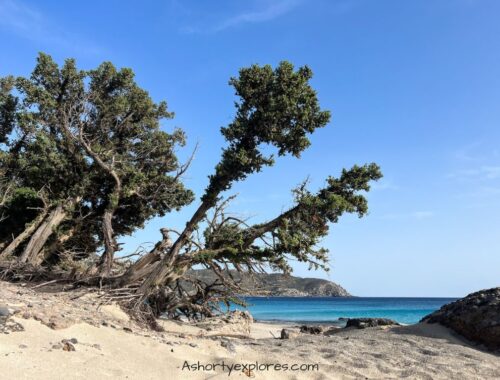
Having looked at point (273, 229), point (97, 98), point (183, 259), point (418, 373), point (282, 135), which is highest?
point (97, 98)

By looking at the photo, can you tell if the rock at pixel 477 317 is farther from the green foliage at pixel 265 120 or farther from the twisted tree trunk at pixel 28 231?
the twisted tree trunk at pixel 28 231

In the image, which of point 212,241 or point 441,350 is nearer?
point 441,350

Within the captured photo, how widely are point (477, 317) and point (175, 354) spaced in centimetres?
796

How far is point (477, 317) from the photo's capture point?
427 inches

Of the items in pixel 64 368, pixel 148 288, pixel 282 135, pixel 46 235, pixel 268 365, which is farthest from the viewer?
pixel 46 235

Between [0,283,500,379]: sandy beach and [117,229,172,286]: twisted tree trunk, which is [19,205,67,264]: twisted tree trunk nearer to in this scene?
[117,229,172,286]: twisted tree trunk

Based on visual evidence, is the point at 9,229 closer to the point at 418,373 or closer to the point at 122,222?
the point at 122,222

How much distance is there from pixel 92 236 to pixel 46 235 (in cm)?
411

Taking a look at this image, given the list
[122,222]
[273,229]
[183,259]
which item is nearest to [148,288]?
[183,259]

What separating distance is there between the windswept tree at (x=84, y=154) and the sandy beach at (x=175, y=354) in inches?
283

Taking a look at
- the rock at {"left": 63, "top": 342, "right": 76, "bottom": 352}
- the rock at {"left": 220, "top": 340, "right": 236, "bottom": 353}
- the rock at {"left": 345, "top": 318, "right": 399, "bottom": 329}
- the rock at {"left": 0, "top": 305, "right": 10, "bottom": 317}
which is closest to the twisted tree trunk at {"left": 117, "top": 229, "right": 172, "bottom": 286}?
the rock at {"left": 220, "top": 340, "right": 236, "bottom": 353}

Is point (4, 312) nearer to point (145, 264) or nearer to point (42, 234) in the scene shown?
point (145, 264)

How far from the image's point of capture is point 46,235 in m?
16.2

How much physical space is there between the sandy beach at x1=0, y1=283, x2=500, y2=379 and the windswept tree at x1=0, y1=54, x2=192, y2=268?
720 cm
